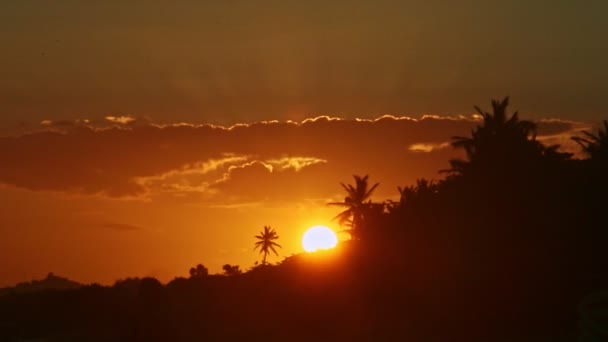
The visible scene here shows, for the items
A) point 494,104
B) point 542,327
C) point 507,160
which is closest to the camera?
point 542,327

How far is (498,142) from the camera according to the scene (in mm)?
55625

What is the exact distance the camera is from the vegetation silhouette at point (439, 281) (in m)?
46.0

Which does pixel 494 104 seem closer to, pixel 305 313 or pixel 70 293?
pixel 305 313

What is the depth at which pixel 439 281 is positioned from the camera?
49.4m

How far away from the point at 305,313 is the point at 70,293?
16.9 m

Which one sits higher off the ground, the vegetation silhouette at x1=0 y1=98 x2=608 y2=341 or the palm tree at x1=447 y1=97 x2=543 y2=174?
the palm tree at x1=447 y1=97 x2=543 y2=174

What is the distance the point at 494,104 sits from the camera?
58750 mm

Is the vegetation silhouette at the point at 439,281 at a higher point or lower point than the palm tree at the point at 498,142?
lower

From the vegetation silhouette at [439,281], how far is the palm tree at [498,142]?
97 mm

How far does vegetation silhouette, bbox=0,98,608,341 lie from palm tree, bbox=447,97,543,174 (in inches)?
3.8

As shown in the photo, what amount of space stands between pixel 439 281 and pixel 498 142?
38.1 feet

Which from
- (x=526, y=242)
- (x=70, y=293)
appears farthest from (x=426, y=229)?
(x=70, y=293)

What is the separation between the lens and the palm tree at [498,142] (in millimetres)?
54556

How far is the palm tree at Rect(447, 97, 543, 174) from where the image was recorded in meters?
54.6
